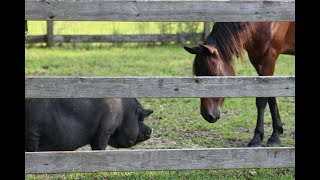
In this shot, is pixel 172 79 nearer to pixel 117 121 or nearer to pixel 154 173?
pixel 154 173

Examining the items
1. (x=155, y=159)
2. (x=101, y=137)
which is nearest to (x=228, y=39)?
(x=101, y=137)

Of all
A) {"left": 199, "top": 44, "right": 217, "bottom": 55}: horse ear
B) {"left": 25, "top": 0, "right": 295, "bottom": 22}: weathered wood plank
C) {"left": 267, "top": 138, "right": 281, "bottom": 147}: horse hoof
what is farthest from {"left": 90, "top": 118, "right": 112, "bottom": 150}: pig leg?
{"left": 267, "top": 138, "right": 281, "bottom": 147}: horse hoof

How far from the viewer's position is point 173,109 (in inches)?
350

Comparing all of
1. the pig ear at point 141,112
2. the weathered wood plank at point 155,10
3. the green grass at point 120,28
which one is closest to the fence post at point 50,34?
the green grass at point 120,28

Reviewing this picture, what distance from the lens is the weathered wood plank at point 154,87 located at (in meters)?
4.64

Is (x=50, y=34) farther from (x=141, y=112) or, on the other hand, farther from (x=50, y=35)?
(x=141, y=112)

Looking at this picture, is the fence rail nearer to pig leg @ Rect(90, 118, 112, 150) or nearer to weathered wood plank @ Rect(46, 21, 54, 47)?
weathered wood plank @ Rect(46, 21, 54, 47)

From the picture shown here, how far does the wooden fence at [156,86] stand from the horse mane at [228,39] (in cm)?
150

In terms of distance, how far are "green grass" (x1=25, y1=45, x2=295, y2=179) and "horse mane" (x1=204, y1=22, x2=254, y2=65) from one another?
503 mm

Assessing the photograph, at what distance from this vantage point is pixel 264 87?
194 inches

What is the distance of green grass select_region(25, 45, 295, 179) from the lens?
560cm

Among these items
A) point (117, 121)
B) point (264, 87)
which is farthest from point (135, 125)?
point (264, 87)
